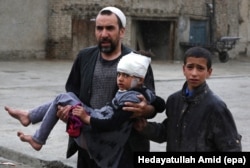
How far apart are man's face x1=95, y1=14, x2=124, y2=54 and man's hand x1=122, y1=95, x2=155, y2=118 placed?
492 mm

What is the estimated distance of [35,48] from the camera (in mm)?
26484

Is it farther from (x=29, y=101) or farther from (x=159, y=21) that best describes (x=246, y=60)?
(x=29, y=101)

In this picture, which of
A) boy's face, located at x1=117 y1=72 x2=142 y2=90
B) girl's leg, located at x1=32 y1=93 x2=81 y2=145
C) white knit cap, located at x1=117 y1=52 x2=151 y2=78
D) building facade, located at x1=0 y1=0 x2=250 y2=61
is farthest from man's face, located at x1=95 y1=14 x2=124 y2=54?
building facade, located at x1=0 y1=0 x2=250 y2=61

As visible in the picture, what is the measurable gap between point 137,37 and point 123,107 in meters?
24.3

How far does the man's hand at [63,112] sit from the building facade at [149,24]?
21080mm

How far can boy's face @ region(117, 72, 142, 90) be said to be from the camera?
446 centimetres

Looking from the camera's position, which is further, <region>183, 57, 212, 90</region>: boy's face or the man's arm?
the man's arm

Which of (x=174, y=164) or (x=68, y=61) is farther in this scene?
(x=68, y=61)

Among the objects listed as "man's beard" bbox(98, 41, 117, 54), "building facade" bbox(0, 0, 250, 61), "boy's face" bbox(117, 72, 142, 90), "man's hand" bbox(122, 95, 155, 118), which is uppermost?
"man's beard" bbox(98, 41, 117, 54)

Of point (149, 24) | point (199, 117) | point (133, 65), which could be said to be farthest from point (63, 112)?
point (149, 24)

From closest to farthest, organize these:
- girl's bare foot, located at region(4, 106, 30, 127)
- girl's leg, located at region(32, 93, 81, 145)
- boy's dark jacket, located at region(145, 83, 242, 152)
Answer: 1. boy's dark jacket, located at region(145, 83, 242, 152)
2. girl's leg, located at region(32, 93, 81, 145)
3. girl's bare foot, located at region(4, 106, 30, 127)

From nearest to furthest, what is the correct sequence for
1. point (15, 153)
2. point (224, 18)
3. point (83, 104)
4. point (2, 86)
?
point (83, 104), point (15, 153), point (2, 86), point (224, 18)

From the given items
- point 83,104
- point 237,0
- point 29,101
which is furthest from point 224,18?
point 83,104

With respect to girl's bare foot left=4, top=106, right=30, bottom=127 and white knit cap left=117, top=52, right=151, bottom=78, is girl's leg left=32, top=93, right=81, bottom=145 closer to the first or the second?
girl's bare foot left=4, top=106, right=30, bottom=127
